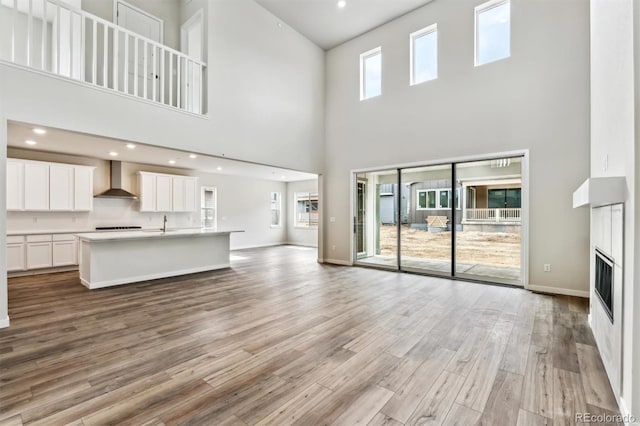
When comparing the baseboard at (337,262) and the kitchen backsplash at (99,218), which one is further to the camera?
the baseboard at (337,262)

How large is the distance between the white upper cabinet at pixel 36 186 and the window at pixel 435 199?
7.97 meters

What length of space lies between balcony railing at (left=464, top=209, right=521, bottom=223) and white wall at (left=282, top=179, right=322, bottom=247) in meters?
6.26

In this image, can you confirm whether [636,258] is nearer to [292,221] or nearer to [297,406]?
[297,406]

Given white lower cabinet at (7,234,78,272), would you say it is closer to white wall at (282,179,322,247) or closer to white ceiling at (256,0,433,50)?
white ceiling at (256,0,433,50)

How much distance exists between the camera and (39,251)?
5898 millimetres

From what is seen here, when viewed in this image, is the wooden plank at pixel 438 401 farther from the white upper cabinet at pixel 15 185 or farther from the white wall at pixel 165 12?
the white wall at pixel 165 12

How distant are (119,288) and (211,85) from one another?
13.1ft

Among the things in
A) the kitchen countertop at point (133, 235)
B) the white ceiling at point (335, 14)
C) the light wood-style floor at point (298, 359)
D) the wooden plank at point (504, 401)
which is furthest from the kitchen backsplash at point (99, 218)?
the wooden plank at point (504, 401)

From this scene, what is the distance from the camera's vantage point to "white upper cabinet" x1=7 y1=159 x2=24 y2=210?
18.4 ft

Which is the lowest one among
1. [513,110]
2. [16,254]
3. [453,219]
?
[16,254]

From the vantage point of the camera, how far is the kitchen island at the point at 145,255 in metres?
4.85

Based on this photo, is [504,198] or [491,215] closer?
[504,198]

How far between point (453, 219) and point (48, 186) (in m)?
8.53

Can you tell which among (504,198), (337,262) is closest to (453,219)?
(504,198)
